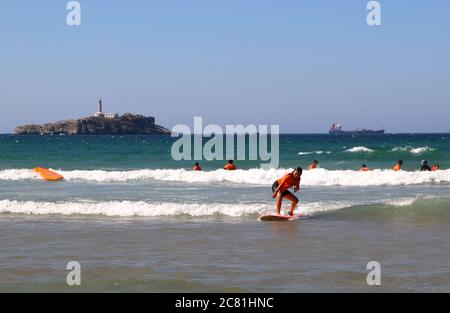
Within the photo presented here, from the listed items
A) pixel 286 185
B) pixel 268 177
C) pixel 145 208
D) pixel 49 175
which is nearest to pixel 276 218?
pixel 286 185

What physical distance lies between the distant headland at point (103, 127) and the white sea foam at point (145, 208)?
425ft

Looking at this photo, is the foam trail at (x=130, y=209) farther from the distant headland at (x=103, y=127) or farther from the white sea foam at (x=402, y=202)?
the distant headland at (x=103, y=127)

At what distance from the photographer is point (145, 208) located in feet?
49.0

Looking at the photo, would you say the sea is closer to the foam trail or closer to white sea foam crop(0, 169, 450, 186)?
the foam trail

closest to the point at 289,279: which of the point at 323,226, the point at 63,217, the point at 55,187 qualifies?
the point at 323,226

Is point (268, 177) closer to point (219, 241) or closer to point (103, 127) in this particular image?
point (219, 241)

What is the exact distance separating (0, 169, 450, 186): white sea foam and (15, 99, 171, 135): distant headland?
117m

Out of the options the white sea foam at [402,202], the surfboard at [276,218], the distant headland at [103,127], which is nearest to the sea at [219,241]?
the white sea foam at [402,202]

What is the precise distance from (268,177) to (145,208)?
11.4m

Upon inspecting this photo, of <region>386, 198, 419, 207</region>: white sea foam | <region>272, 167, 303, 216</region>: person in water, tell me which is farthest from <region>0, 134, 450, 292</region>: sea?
<region>272, 167, 303, 216</region>: person in water

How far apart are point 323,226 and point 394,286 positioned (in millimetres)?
4576

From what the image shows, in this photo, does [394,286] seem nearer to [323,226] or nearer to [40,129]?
[323,226]

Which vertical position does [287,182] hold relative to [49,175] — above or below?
above

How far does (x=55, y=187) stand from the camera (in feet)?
70.8
